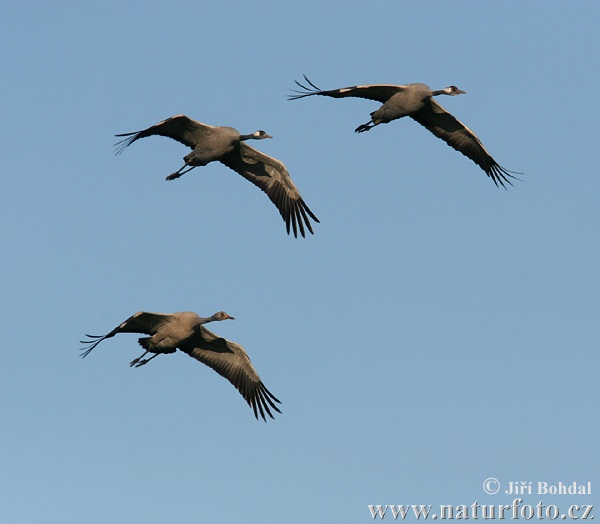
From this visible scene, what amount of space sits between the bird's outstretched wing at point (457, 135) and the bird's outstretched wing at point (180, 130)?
14.1ft

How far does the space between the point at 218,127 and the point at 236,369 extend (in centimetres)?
463

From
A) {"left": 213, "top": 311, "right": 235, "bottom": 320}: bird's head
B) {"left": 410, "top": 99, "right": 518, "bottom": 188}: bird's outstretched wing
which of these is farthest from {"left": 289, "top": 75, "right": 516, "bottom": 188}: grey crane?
{"left": 213, "top": 311, "right": 235, "bottom": 320}: bird's head

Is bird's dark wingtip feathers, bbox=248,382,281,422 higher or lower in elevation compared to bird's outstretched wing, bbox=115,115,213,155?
lower

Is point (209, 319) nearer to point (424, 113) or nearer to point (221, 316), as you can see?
point (221, 316)

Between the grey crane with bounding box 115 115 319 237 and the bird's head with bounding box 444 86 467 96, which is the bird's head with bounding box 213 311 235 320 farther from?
the bird's head with bounding box 444 86 467 96

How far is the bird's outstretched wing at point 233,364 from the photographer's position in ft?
74.7

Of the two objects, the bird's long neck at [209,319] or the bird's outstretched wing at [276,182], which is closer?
the bird's long neck at [209,319]

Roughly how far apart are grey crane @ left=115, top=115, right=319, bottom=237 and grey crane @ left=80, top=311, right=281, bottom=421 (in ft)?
9.28

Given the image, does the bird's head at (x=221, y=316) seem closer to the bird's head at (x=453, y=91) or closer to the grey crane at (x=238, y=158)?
the grey crane at (x=238, y=158)

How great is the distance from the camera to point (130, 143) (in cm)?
2233

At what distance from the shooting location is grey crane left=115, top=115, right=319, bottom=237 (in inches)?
897

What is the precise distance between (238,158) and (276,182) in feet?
3.00

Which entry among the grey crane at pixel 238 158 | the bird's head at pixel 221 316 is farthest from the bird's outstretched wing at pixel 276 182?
the bird's head at pixel 221 316

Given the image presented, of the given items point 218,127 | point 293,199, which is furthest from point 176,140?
point 293,199
